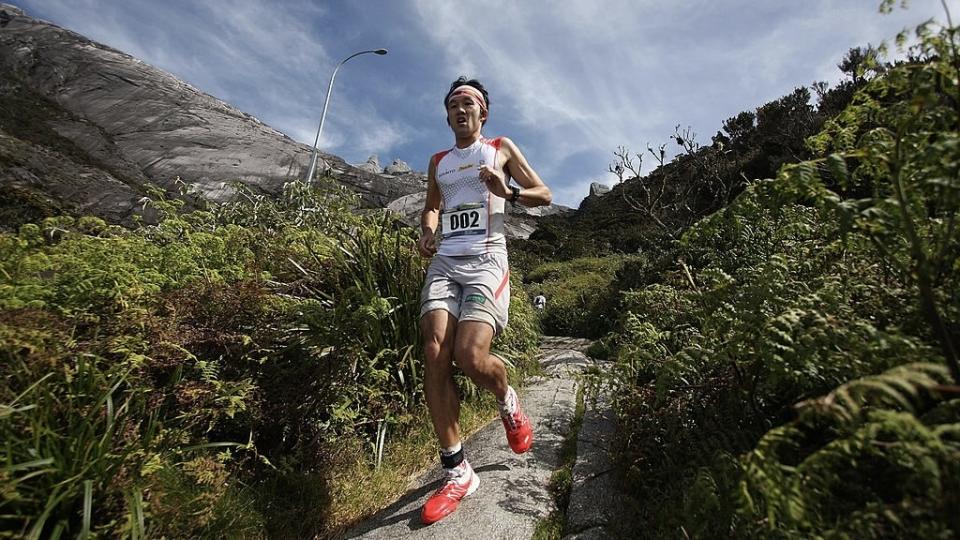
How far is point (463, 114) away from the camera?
2.86 meters

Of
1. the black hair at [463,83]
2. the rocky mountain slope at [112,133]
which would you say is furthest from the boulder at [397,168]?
the black hair at [463,83]

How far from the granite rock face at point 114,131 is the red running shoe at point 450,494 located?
80.1 feet

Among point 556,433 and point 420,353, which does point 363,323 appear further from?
point 556,433

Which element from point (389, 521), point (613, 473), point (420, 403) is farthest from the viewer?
point (420, 403)

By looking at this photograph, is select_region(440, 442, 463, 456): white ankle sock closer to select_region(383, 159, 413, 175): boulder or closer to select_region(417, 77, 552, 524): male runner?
select_region(417, 77, 552, 524): male runner

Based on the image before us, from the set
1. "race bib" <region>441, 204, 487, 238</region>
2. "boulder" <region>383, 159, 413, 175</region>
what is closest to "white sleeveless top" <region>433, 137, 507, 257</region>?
"race bib" <region>441, 204, 487, 238</region>

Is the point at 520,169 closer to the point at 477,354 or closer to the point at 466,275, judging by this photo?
the point at 466,275

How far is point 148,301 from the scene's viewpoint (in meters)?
2.14

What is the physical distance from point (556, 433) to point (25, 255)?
304cm

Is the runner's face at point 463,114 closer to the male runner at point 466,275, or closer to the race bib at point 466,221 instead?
the male runner at point 466,275

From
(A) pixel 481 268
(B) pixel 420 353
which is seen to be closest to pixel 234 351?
(B) pixel 420 353

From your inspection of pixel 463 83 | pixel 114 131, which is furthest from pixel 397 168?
pixel 463 83

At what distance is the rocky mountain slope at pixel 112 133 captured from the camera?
75.3 feet

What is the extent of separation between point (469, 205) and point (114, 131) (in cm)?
4415
